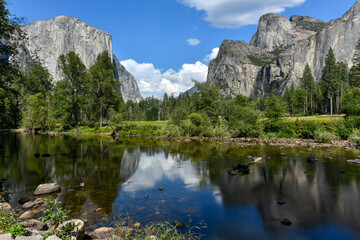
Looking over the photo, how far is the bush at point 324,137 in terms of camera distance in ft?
116

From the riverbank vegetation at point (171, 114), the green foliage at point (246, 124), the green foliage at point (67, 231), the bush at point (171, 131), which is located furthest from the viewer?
A: the bush at point (171, 131)

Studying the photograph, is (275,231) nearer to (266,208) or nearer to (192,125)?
(266,208)

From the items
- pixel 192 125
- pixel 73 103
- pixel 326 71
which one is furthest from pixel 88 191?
pixel 326 71

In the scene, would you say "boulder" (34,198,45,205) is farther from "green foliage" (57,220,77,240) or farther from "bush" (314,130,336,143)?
"bush" (314,130,336,143)

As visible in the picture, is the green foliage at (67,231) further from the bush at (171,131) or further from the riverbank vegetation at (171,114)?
the bush at (171,131)

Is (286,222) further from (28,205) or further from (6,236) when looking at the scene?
(28,205)

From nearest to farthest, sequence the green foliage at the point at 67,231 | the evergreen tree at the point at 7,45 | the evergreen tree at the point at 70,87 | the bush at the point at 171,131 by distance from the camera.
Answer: the green foliage at the point at 67,231, the evergreen tree at the point at 7,45, the bush at the point at 171,131, the evergreen tree at the point at 70,87

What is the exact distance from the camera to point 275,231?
8.98 meters

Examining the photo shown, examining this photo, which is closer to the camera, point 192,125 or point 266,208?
point 266,208

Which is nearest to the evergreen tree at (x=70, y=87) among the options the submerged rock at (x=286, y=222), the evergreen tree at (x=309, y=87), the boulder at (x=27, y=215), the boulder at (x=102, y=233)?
the boulder at (x=27, y=215)

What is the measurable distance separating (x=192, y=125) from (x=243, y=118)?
38.7 feet

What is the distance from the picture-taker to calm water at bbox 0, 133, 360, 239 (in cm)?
954

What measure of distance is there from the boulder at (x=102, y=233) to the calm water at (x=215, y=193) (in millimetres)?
800

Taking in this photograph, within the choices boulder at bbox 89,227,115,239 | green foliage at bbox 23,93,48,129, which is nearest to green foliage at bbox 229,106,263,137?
boulder at bbox 89,227,115,239
